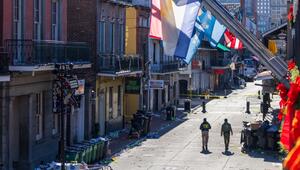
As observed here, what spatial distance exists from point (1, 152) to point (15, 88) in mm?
2274

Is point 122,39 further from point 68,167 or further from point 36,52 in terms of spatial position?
point 68,167

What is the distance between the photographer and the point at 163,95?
183ft

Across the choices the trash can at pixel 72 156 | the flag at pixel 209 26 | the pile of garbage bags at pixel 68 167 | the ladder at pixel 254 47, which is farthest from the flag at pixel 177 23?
the trash can at pixel 72 156

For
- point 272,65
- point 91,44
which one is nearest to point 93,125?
point 91,44

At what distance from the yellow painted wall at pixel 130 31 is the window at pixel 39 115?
1888cm

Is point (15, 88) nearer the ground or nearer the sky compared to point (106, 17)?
nearer the ground

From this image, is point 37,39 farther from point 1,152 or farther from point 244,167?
point 244,167

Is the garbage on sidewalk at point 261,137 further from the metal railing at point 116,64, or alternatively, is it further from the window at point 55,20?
the window at point 55,20

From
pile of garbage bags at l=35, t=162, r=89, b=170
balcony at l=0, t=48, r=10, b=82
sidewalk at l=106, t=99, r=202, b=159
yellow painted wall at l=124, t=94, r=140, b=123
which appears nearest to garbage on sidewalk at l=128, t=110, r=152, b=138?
sidewalk at l=106, t=99, r=202, b=159

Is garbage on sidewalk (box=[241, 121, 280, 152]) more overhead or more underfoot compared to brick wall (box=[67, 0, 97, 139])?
more underfoot

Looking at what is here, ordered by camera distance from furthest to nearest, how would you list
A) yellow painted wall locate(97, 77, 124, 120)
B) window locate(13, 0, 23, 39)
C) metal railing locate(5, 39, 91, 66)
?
yellow painted wall locate(97, 77, 124, 120)
window locate(13, 0, 23, 39)
metal railing locate(5, 39, 91, 66)

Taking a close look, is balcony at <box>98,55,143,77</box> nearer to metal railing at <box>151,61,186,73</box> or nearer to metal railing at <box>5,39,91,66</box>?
metal railing at <box>5,39,91,66</box>

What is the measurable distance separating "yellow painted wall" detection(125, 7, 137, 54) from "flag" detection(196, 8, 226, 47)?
2177cm

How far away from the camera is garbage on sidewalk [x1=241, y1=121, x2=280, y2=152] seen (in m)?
28.2
